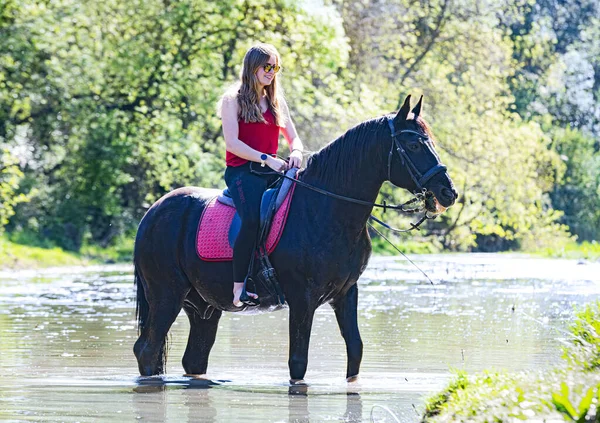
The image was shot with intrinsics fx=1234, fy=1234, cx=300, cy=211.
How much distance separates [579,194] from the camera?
48250 mm

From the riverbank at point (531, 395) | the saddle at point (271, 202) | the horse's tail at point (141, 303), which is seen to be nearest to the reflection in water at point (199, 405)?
the saddle at point (271, 202)

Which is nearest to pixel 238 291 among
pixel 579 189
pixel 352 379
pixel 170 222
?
pixel 352 379

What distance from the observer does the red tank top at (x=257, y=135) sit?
31.0ft

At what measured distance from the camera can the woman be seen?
9.28 meters

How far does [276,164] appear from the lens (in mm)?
9281

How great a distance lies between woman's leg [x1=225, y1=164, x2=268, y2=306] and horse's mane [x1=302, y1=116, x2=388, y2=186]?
1.40 ft

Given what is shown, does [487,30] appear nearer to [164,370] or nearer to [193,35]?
[193,35]

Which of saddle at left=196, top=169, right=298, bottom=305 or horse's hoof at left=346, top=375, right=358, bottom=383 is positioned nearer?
saddle at left=196, top=169, right=298, bottom=305

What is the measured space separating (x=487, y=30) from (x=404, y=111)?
32954mm

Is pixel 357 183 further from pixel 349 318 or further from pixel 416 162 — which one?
pixel 349 318

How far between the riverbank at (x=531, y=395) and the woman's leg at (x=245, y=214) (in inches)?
93.8

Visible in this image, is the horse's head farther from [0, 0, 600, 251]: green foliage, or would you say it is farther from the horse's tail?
[0, 0, 600, 251]: green foliage

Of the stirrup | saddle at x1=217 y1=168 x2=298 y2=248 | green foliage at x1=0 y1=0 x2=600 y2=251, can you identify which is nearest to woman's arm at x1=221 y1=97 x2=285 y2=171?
saddle at x1=217 y1=168 x2=298 y2=248

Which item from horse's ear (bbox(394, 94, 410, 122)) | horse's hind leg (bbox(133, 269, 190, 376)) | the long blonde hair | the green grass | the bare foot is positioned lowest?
the green grass
